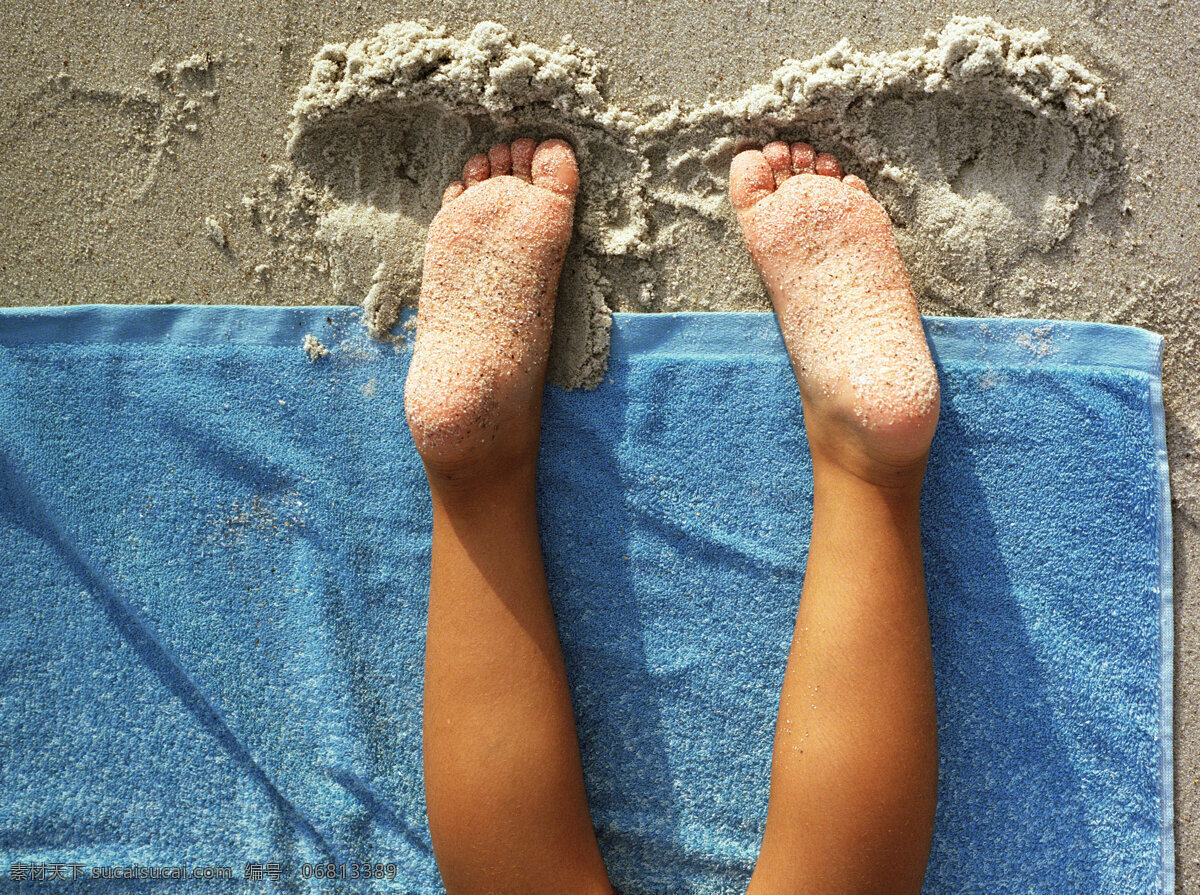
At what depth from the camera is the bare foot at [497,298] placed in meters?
0.96

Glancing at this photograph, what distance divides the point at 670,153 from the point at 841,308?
0.32m

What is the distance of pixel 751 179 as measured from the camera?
100 cm

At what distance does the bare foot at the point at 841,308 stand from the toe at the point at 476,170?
34cm

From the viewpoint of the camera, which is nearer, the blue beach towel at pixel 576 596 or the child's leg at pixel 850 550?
the child's leg at pixel 850 550

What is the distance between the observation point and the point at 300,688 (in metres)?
1.09

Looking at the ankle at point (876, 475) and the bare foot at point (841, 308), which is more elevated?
the bare foot at point (841, 308)

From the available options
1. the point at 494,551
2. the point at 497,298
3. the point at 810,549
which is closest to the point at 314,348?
the point at 497,298

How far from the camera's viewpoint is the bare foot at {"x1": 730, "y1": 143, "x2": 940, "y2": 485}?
3.00 feet

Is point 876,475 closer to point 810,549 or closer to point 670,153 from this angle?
point 810,549

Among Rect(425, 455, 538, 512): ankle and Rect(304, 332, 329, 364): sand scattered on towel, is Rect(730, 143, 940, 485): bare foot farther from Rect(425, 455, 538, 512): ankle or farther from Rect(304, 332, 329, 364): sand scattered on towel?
Rect(304, 332, 329, 364): sand scattered on towel

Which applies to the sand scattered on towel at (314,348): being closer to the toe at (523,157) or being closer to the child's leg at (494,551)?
the child's leg at (494,551)

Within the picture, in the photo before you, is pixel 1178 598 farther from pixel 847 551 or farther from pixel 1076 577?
pixel 847 551

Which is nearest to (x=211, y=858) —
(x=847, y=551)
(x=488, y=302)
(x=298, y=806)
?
(x=298, y=806)

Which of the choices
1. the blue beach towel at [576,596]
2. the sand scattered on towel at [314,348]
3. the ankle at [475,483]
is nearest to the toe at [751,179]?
the blue beach towel at [576,596]
